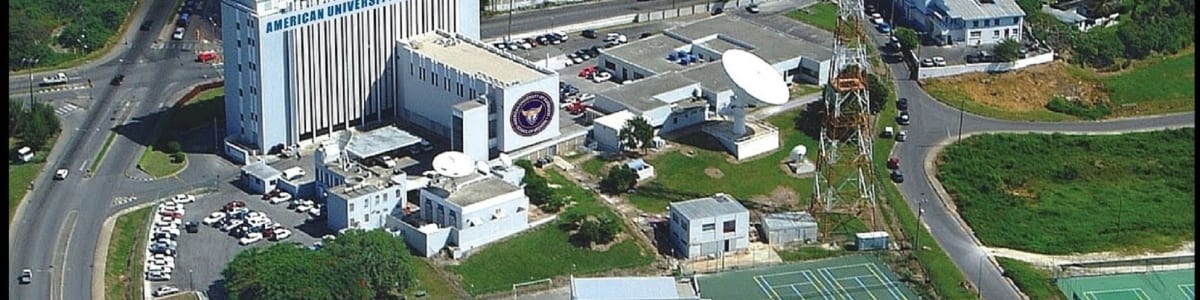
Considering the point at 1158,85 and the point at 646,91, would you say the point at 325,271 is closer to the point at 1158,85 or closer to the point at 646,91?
the point at 646,91

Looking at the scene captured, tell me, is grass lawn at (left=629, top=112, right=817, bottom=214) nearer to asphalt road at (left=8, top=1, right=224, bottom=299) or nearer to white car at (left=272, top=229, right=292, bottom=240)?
white car at (left=272, top=229, right=292, bottom=240)

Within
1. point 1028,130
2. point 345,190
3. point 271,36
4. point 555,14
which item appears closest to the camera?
point 345,190

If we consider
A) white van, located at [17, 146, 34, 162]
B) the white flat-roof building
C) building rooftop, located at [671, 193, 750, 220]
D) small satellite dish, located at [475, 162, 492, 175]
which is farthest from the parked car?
white van, located at [17, 146, 34, 162]

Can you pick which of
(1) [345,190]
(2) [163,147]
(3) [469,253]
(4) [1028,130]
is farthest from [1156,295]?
(2) [163,147]

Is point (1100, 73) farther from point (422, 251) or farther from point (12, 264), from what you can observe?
point (12, 264)

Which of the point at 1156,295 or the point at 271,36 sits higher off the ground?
the point at 271,36

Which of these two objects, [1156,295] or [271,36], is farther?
[271,36]
